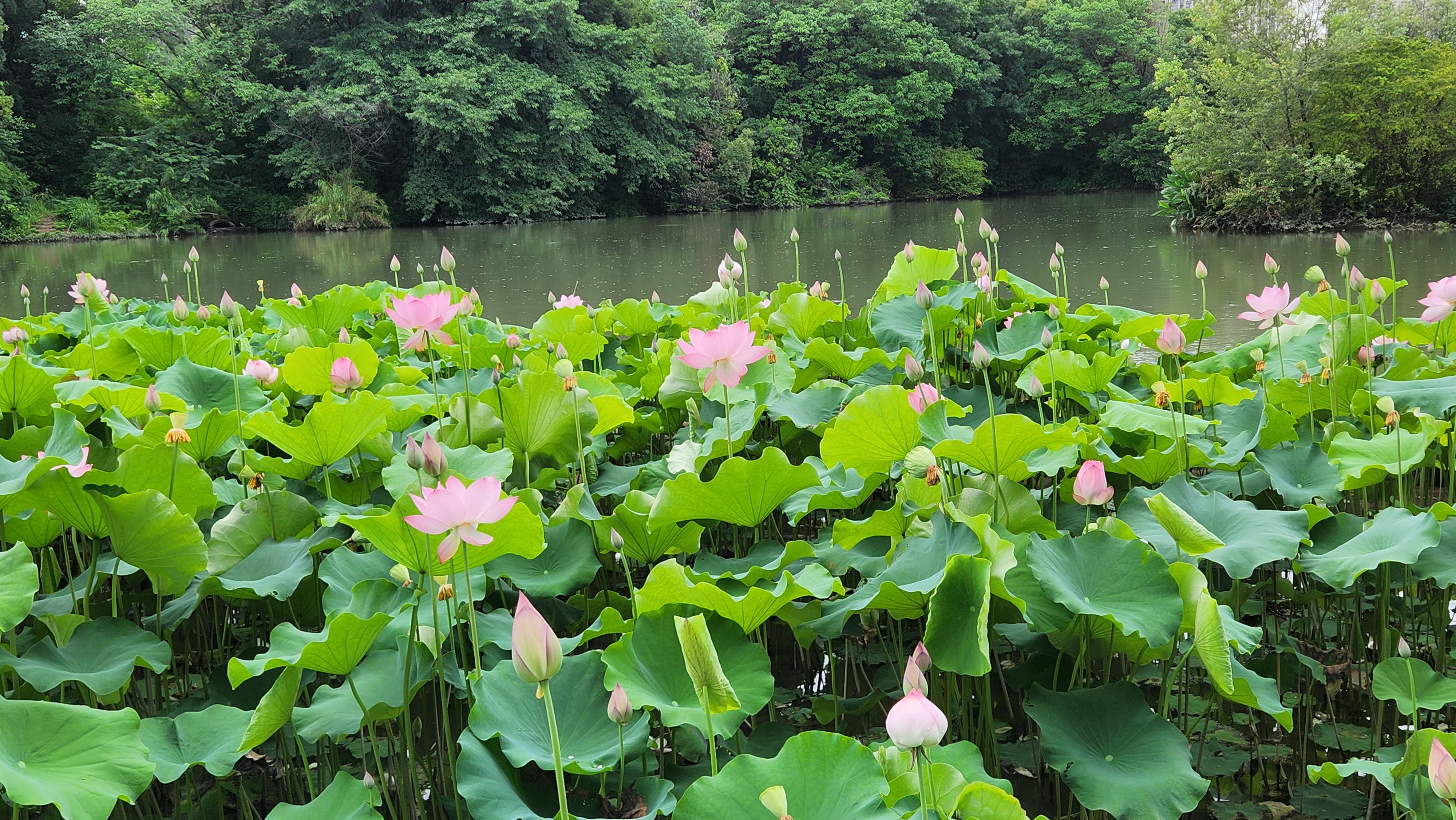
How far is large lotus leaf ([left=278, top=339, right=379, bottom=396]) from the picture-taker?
1.53 m

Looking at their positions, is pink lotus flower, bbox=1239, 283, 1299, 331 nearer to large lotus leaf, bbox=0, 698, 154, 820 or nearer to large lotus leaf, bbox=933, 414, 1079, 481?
large lotus leaf, bbox=933, 414, 1079, 481

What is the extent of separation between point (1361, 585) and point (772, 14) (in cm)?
2241

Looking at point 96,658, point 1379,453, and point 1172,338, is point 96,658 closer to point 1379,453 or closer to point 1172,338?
point 1172,338

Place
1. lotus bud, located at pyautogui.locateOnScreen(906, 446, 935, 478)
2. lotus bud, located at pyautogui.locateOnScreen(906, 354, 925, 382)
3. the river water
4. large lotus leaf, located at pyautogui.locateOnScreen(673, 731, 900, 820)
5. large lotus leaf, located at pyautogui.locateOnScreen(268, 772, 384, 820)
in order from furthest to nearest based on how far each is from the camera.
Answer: the river water → lotus bud, located at pyautogui.locateOnScreen(906, 354, 925, 382) → lotus bud, located at pyautogui.locateOnScreen(906, 446, 935, 478) → large lotus leaf, located at pyautogui.locateOnScreen(268, 772, 384, 820) → large lotus leaf, located at pyautogui.locateOnScreen(673, 731, 900, 820)

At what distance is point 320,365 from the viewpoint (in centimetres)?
154

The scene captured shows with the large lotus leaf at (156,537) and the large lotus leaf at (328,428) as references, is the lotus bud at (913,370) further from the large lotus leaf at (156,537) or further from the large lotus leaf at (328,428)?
the large lotus leaf at (156,537)

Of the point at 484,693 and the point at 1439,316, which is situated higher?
the point at 1439,316

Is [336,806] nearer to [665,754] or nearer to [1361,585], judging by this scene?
[665,754]

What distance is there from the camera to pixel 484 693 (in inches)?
32.5

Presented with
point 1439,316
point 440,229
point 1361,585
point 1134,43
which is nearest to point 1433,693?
point 1361,585

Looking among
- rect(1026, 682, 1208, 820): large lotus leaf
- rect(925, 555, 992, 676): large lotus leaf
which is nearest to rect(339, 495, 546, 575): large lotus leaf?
rect(925, 555, 992, 676): large lotus leaf

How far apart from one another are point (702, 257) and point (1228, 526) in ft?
28.6

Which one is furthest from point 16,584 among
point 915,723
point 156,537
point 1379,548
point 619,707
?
point 1379,548

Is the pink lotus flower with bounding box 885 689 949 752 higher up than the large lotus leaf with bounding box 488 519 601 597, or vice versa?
the pink lotus flower with bounding box 885 689 949 752
